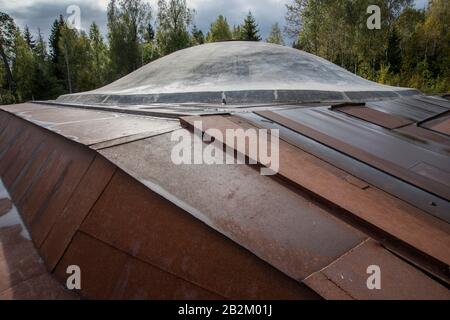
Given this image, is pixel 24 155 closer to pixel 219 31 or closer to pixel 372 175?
pixel 372 175

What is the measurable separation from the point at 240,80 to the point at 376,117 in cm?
269

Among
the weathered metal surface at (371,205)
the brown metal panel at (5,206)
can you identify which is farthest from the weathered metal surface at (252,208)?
the brown metal panel at (5,206)

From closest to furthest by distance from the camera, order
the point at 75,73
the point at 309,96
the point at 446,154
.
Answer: the point at 446,154, the point at 309,96, the point at 75,73

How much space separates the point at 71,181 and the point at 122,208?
2.04 ft

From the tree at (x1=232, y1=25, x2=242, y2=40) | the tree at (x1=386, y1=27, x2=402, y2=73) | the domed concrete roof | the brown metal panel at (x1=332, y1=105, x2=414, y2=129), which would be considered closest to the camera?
the brown metal panel at (x1=332, y1=105, x2=414, y2=129)

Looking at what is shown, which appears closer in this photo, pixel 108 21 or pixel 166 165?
pixel 166 165

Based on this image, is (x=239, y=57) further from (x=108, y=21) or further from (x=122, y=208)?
(x=108, y=21)

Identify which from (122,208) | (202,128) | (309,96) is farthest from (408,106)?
(122,208)

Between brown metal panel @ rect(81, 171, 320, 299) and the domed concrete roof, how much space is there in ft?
10.4

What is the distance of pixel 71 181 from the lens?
6.90ft

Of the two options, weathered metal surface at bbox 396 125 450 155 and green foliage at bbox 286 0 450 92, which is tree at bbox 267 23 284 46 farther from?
weathered metal surface at bbox 396 125 450 155

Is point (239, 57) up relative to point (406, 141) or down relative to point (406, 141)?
up
